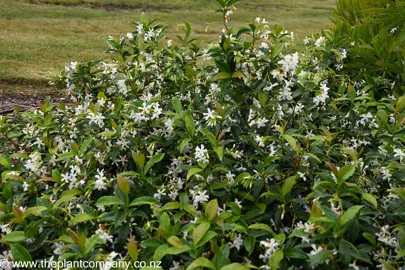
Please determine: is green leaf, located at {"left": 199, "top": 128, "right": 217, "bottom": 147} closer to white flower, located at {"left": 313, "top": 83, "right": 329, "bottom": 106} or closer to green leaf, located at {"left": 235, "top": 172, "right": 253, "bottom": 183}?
green leaf, located at {"left": 235, "top": 172, "right": 253, "bottom": 183}

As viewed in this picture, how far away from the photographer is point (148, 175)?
1858 mm

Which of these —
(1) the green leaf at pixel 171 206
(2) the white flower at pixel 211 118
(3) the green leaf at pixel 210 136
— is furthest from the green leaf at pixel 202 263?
(2) the white flower at pixel 211 118

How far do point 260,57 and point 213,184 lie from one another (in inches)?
26.6

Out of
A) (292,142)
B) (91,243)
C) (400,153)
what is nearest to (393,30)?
(400,153)

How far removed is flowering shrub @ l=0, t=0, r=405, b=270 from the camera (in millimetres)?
1493

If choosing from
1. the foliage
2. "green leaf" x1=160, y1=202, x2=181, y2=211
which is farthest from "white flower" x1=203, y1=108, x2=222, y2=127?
the foliage

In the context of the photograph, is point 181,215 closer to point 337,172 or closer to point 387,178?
point 337,172

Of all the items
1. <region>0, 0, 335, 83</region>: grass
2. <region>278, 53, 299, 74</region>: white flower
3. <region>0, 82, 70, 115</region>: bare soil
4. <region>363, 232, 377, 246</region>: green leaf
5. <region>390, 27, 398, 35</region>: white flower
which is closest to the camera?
<region>363, 232, 377, 246</region>: green leaf

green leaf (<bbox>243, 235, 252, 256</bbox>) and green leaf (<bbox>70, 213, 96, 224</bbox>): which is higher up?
green leaf (<bbox>70, 213, 96, 224</bbox>)

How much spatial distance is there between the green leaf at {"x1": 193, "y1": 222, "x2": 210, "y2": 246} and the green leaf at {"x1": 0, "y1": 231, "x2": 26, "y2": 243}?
57 cm

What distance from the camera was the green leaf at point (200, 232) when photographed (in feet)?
4.74

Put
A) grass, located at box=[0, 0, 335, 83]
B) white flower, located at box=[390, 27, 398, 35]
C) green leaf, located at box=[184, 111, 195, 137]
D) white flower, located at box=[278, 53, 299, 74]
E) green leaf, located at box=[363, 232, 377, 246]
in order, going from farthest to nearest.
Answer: grass, located at box=[0, 0, 335, 83] < white flower, located at box=[390, 27, 398, 35] < white flower, located at box=[278, 53, 299, 74] < green leaf, located at box=[184, 111, 195, 137] < green leaf, located at box=[363, 232, 377, 246]

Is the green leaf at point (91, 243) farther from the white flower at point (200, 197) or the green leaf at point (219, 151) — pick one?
the green leaf at point (219, 151)

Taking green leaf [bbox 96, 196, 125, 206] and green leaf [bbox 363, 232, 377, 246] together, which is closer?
green leaf [bbox 363, 232, 377, 246]
